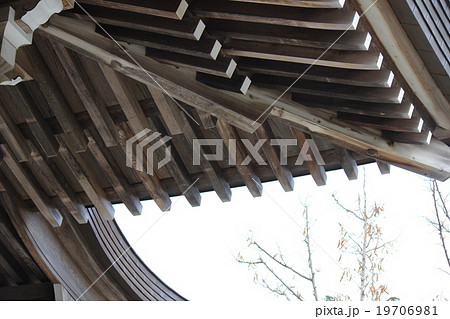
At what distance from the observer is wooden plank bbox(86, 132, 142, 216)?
348 centimetres

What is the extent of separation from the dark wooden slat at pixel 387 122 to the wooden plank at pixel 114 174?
142 centimetres

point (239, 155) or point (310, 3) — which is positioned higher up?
point (239, 155)

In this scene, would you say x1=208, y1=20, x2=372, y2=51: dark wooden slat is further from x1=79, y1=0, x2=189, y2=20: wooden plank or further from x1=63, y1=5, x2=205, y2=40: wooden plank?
x1=79, y1=0, x2=189, y2=20: wooden plank

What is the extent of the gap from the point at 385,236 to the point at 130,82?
7.87m

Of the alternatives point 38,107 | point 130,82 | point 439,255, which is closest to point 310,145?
point 130,82

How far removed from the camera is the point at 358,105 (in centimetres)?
258

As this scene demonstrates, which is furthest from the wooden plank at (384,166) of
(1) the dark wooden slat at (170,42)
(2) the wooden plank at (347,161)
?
(1) the dark wooden slat at (170,42)

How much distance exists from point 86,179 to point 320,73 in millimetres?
1761

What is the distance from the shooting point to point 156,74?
2.54 metres

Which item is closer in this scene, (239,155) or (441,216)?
(239,155)

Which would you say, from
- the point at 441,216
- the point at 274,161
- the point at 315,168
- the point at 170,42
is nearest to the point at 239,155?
the point at 274,161

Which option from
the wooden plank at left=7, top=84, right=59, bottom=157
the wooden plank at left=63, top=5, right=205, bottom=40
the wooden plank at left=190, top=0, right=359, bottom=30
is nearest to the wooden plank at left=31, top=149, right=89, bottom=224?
the wooden plank at left=7, top=84, right=59, bottom=157

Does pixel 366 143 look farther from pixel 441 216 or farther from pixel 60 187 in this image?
pixel 441 216

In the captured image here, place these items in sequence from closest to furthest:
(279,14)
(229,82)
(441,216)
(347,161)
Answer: (279,14) < (229,82) < (347,161) < (441,216)
